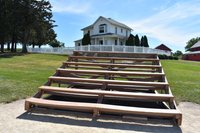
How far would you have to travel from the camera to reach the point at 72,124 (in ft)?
12.3

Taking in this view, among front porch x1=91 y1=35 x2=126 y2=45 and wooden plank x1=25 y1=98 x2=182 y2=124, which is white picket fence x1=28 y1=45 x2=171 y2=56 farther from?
wooden plank x1=25 y1=98 x2=182 y2=124

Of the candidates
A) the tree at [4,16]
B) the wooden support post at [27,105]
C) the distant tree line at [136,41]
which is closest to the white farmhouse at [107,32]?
the distant tree line at [136,41]

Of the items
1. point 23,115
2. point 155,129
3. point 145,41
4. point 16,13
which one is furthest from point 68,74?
point 145,41

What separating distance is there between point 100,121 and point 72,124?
0.52 metres

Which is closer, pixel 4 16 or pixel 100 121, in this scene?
pixel 100 121

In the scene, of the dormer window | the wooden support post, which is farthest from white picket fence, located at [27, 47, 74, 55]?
the wooden support post

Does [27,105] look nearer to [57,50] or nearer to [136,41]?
[57,50]

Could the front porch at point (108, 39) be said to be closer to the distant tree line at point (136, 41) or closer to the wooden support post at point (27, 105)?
the distant tree line at point (136, 41)

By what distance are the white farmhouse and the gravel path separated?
106ft

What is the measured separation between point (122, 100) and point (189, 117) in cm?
170

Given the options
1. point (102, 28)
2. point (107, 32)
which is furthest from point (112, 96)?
point (102, 28)

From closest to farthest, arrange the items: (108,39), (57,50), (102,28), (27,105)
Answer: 1. (27,105)
2. (57,50)
3. (108,39)
4. (102,28)

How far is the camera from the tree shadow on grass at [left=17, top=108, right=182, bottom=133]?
3670 millimetres

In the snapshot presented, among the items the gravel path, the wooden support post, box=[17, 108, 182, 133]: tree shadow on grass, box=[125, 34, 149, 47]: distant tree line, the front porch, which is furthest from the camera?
the front porch
